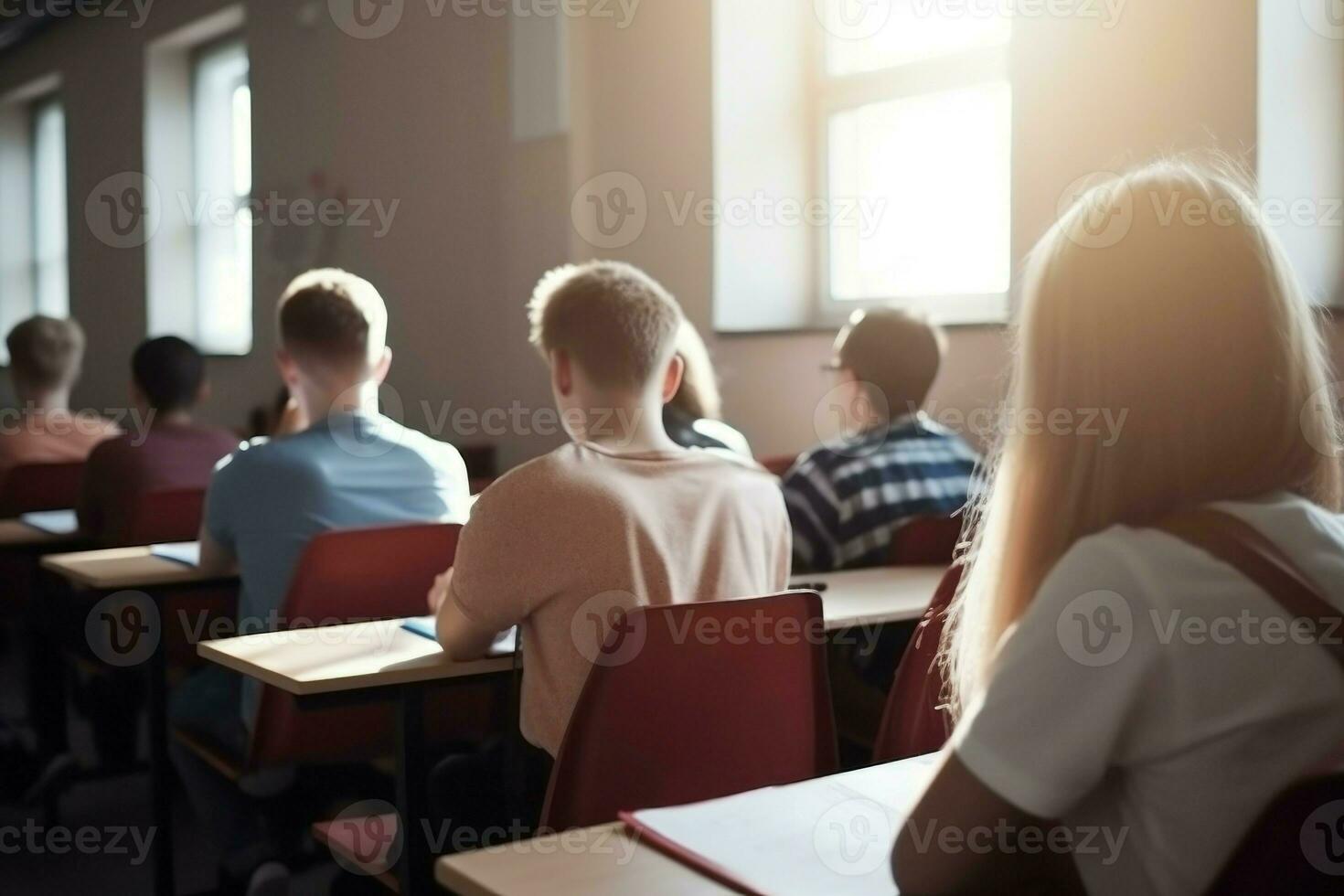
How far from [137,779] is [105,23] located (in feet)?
20.4

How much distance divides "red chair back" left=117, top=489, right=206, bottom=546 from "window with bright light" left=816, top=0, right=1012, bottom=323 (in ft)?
6.82

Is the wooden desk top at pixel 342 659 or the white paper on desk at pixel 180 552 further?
the white paper on desk at pixel 180 552

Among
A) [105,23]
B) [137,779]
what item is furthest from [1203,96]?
[105,23]

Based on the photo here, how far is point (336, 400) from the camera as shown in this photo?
106 inches

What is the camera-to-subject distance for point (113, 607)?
3145mm

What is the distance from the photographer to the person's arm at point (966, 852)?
3.11 feet

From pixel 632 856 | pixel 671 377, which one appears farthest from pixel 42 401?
pixel 632 856

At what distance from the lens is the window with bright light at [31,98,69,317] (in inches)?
402

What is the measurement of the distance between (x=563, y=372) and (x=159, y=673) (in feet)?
4.27
